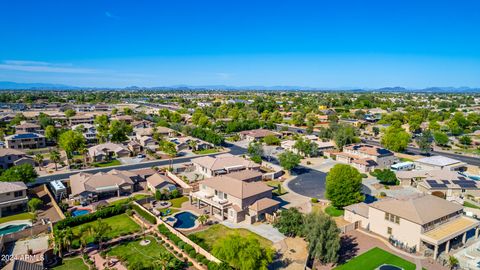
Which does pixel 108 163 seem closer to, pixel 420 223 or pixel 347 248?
pixel 347 248

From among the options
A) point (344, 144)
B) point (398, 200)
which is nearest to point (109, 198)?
point (398, 200)

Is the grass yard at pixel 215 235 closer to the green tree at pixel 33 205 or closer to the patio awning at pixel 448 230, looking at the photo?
the patio awning at pixel 448 230

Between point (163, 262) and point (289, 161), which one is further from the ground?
point (289, 161)

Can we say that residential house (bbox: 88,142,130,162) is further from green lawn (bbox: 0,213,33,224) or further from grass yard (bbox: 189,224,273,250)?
grass yard (bbox: 189,224,273,250)

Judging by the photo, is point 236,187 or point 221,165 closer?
point 236,187

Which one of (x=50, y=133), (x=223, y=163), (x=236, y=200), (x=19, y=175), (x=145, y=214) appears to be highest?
(x=50, y=133)

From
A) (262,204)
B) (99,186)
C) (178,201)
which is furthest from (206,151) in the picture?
(262,204)

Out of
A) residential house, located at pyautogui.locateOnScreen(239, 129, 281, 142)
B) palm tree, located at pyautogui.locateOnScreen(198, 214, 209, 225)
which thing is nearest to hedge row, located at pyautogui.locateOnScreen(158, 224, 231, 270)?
palm tree, located at pyautogui.locateOnScreen(198, 214, 209, 225)

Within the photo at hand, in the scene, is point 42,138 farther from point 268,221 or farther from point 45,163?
point 268,221

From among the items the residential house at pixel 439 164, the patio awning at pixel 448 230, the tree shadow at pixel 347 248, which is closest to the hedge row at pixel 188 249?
the tree shadow at pixel 347 248
